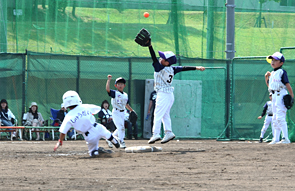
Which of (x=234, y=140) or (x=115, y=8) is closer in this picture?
(x=234, y=140)

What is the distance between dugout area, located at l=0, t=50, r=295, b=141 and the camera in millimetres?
14320

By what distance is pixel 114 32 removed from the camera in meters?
17.7

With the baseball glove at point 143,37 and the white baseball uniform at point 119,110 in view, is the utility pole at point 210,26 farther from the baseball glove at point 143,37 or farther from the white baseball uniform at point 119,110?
the baseball glove at point 143,37

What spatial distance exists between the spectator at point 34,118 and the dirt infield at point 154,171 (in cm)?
559

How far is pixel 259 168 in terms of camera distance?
250 inches

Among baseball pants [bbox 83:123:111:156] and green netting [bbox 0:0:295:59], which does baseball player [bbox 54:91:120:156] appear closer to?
baseball pants [bbox 83:123:111:156]

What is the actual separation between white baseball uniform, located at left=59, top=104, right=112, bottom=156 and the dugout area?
6819 millimetres

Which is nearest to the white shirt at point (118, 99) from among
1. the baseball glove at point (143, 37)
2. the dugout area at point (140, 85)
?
the baseball glove at point (143, 37)

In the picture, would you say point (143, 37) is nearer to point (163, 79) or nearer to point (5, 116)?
point (163, 79)

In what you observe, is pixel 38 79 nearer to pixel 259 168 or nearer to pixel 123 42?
pixel 123 42

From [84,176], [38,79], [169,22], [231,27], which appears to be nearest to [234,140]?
[231,27]

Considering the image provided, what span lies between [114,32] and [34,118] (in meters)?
5.39

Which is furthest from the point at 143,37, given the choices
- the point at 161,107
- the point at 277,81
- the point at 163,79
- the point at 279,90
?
the point at 279,90

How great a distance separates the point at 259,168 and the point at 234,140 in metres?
A: 8.06
